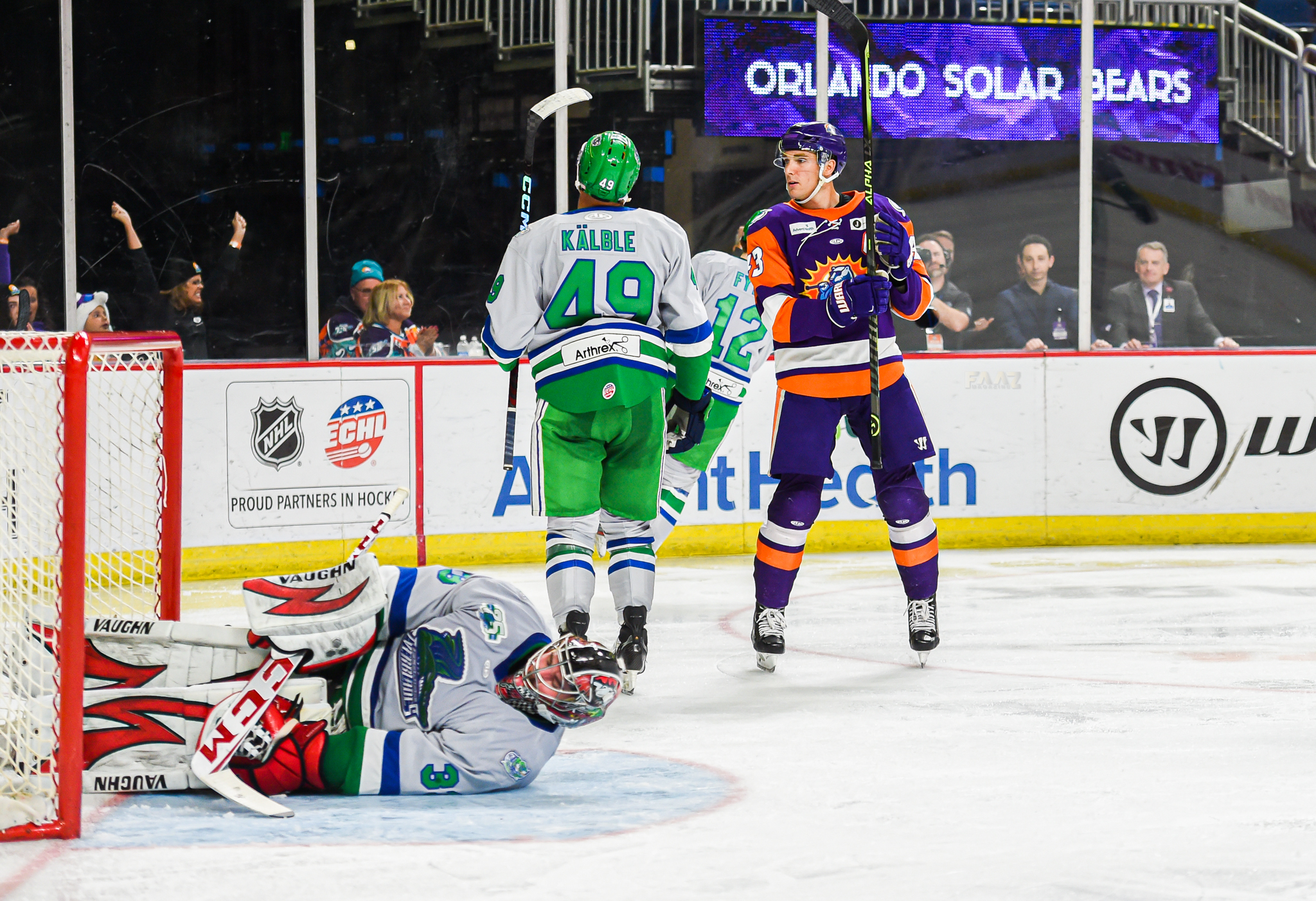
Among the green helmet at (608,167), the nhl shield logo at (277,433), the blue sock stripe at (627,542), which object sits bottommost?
the blue sock stripe at (627,542)

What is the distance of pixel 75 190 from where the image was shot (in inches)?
266

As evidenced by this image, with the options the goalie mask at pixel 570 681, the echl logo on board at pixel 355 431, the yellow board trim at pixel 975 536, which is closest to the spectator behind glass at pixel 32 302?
the echl logo on board at pixel 355 431

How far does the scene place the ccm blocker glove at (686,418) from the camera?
4.26 metres

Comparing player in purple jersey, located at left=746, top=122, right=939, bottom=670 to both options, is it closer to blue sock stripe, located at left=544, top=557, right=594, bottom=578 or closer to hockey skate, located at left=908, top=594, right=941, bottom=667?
hockey skate, located at left=908, top=594, right=941, bottom=667

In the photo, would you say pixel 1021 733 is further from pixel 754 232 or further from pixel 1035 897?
pixel 754 232

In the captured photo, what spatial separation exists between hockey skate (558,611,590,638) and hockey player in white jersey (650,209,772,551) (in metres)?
0.88

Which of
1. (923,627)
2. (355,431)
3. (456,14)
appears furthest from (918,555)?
(456,14)

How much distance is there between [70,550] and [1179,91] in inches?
267

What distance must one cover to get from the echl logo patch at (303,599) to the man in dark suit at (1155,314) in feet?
18.7

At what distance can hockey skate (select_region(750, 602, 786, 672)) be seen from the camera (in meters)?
4.36

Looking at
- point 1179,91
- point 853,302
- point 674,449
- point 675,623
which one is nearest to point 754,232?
point 853,302

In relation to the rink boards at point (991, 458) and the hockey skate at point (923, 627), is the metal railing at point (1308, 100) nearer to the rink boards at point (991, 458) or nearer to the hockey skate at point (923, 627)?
the rink boards at point (991, 458)

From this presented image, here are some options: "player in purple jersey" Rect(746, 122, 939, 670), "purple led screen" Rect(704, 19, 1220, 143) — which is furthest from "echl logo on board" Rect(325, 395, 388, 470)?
"player in purple jersey" Rect(746, 122, 939, 670)

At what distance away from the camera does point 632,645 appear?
3.97 meters
